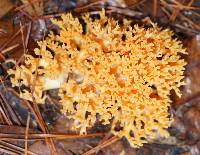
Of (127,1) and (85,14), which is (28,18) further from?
(127,1)

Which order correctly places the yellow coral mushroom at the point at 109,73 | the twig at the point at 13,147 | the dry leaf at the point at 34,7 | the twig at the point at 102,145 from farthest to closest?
the dry leaf at the point at 34,7
the twig at the point at 102,145
the twig at the point at 13,147
the yellow coral mushroom at the point at 109,73

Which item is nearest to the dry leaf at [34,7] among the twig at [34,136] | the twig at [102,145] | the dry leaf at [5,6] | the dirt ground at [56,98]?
the dirt ground at [56,98]

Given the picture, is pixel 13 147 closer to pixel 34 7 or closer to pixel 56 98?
pixel 56 98

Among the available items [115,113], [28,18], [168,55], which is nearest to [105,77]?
[115,113]

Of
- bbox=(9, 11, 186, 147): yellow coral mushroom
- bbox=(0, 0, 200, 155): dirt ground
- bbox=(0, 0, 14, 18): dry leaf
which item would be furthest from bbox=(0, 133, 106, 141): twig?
bbox=(0, 0, 14, 18): dry leaf

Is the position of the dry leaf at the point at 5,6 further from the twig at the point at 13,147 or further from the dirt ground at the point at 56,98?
the twig at the point at 13,147
